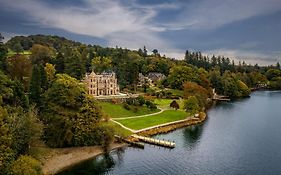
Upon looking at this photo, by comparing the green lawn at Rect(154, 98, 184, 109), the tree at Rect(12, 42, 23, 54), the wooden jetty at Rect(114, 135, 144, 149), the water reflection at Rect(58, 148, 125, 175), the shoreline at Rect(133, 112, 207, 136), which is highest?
the tree at Rect(12, 42, 23, 54)

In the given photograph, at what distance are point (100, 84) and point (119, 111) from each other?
20.4 meters

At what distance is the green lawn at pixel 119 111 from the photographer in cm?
8219

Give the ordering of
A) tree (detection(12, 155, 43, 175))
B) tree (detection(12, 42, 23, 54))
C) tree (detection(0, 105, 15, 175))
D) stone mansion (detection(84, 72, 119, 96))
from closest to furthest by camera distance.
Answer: tree (detection(12, 155, 43, 175)) → tree (detection(0, 105, 15, 175)) → stone mansion (detection(84, 72, 119, 96)) → tree (detection(12, 42, 23, 54))

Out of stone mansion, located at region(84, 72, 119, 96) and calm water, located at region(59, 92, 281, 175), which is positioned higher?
stone mansion, located at region(84, 72, 119, 96)

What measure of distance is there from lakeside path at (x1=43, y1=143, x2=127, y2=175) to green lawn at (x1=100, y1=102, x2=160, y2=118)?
63.4 ft

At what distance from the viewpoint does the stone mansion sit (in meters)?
101

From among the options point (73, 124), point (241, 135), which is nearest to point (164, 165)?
point (73, 124)

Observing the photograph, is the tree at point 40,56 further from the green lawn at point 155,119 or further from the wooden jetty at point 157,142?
the wooden jetty at point 157,142

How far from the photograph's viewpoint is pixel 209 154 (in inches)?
2382

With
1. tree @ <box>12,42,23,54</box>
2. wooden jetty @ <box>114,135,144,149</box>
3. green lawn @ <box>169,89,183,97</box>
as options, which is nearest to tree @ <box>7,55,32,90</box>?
wooden jetty @ <box>114,135,144,149</box>

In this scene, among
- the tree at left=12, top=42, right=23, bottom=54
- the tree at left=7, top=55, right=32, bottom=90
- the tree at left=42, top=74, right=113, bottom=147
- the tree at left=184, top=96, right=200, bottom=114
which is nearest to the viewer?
the tree at left=42, top=74, right=113, bottom=147

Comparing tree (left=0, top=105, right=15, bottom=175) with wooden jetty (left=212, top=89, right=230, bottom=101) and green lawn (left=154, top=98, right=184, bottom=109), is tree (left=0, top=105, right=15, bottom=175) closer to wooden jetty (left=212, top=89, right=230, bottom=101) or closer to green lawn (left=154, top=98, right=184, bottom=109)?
green lawn (left=154, top=98, right=184, bottom=109)

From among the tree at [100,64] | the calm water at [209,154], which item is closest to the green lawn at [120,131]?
the calm water at [209,154]

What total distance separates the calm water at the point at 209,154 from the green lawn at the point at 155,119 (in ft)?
18.4
